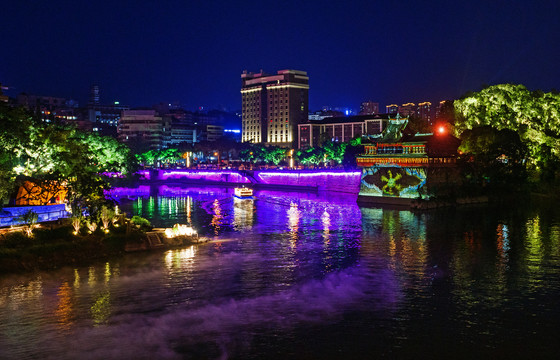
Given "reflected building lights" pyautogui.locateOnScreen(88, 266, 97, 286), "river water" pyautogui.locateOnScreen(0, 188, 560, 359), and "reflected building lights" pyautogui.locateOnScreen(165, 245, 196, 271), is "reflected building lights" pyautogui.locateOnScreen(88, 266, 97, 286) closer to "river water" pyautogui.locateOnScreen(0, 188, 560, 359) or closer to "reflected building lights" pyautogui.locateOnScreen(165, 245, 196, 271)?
"river water" pyautogui.locateOnScreen(0, 188, 560, 359)

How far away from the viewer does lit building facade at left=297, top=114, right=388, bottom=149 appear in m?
154

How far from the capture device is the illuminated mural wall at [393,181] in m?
68.9

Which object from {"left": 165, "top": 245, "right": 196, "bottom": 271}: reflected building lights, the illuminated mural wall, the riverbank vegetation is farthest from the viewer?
the illuminated mural wall

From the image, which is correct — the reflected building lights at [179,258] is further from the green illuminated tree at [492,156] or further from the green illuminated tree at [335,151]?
the green illuminated tree at [335,151]

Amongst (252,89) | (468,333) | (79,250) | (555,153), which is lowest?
(468,333)

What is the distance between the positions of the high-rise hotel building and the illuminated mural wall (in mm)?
106155

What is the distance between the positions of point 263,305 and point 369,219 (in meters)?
33.5

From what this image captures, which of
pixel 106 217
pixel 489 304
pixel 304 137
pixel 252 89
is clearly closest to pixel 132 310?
pixel 106 217

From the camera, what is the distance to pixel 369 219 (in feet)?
189

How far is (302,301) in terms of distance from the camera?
26672mm

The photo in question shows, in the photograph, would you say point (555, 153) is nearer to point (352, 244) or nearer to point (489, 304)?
point (352, 244)

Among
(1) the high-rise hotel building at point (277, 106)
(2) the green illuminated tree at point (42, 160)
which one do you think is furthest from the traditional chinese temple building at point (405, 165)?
(1) the high-rise hotel building at point (277, 106)

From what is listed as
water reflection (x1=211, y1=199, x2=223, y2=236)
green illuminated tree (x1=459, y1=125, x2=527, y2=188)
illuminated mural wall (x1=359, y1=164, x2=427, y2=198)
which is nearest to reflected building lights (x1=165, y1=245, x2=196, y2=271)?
water reflection (x1=211, y1=199, x2=223, y2=236)

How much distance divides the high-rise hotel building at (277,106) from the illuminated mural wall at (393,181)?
106m
